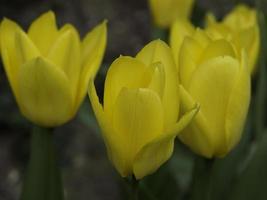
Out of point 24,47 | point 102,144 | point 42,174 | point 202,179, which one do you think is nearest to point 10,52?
point 24,47

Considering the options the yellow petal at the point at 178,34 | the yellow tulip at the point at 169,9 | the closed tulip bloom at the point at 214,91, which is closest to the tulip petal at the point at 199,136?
the closed tulip bloom at the point at 214,91

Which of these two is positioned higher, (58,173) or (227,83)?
(227,83)

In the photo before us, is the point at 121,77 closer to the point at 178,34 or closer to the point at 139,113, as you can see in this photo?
the point at 139,113

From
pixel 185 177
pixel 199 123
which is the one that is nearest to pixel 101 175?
pixel 185 177

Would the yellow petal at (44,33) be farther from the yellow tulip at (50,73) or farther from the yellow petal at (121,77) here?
the yellow petal at (121,77)

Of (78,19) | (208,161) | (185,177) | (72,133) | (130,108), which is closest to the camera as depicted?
(130,108)

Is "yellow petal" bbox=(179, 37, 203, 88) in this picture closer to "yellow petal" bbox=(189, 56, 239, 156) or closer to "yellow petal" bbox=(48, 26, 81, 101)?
"yellow petal" bbox=(189, 56, 239, 156)

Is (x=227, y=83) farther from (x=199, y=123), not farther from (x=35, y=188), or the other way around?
(x=35, y=188)
